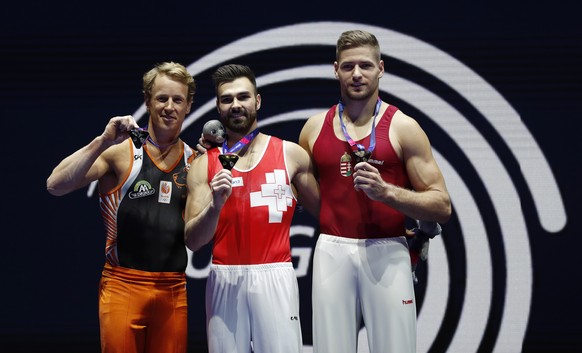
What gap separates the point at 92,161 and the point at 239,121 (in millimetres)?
768

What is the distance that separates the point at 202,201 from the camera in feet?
12.3

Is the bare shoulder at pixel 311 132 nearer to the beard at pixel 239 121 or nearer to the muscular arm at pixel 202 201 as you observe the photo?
the beard at pixel 239 121

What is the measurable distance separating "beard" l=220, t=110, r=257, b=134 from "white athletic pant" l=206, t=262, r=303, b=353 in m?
0.71

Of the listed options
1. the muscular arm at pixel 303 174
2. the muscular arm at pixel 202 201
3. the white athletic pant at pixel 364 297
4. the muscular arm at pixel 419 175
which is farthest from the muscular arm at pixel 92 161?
the muscular arm at pixel 419 175

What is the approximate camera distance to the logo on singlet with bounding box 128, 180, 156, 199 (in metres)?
3.91

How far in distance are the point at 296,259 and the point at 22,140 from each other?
2.30 metres

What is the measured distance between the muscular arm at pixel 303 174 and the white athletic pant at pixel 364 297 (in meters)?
0.32

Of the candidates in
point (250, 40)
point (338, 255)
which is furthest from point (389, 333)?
point (250, 40)

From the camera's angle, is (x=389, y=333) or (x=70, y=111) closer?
(x=389, y=333)

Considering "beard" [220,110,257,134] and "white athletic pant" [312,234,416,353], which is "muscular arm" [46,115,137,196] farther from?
"white athletic pant" [312,234,416,353]

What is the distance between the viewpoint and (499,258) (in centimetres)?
548

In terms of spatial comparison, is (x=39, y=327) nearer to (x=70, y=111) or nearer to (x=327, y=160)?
(x=70, y=111)

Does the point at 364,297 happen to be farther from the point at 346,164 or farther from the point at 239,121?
the point at 239,121

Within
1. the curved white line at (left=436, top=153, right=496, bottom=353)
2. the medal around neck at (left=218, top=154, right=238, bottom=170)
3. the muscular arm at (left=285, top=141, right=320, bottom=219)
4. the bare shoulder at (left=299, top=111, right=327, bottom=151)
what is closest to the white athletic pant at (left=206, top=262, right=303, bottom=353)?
the muscular arm at (left=285, top=141, right=320, bottom=219)
